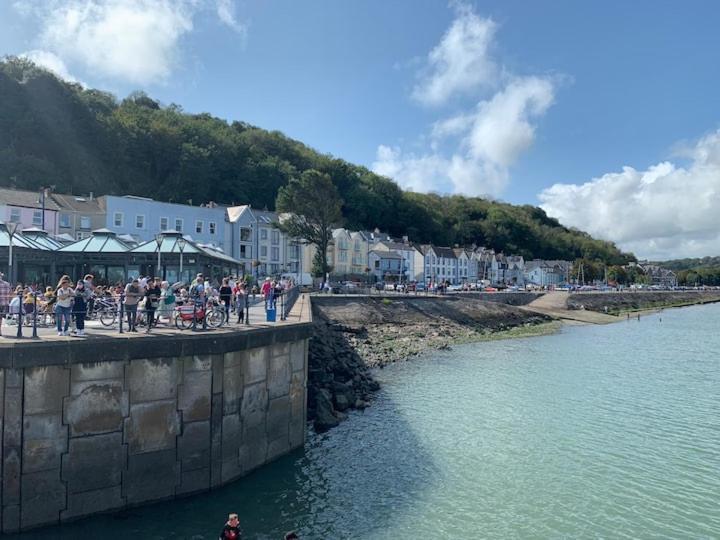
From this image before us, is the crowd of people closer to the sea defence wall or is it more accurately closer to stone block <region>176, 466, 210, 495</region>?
the sea defence wall

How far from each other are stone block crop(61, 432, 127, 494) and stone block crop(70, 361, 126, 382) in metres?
1.21

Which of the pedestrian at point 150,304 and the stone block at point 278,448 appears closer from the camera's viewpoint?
the pedestrian at point 150,304

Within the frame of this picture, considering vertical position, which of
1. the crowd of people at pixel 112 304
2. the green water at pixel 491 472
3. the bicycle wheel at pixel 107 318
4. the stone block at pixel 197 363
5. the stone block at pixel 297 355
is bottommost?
the green water at pixel 491 472

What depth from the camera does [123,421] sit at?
462 inches

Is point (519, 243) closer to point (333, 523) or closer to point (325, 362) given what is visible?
point (325, 362)

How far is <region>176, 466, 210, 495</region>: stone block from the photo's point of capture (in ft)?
41.1

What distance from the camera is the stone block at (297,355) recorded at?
16.7m

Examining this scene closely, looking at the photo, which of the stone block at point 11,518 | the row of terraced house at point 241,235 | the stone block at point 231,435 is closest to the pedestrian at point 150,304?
the stone block at point 231,435

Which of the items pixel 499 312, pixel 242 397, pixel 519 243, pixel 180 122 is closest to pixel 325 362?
pixel 242 397

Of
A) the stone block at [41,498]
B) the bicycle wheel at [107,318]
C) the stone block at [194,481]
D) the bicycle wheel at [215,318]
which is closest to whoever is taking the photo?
the stone block at [41,498]

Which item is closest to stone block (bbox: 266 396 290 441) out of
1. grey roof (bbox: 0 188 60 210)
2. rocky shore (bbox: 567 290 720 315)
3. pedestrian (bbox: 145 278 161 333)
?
pedestrian (bbox: 145 278 161 333)

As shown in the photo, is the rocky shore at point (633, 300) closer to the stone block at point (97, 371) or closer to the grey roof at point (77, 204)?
the grey roof at point (77, 204)

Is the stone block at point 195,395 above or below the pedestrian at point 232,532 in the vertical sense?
above

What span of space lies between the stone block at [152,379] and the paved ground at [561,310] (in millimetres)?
60119
